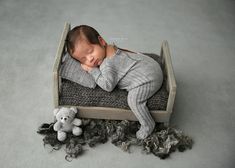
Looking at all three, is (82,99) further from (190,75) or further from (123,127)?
(190,75)

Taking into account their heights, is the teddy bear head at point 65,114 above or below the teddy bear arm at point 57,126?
above

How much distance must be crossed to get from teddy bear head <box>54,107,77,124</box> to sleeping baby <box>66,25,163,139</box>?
18 cm

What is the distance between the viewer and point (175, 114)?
2.05 meters

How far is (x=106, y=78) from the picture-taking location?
1.80 metres

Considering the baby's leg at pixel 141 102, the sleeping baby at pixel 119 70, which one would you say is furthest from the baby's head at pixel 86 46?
the baby's leg at pixel 141 102

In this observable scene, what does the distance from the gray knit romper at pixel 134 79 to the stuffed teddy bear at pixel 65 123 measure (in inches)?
7.7

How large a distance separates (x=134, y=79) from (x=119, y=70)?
82mm

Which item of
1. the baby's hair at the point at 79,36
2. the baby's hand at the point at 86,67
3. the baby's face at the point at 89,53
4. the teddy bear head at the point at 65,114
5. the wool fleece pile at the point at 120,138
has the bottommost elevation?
the wool fleece pile at the point at 120,138

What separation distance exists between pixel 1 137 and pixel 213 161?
1.00 m

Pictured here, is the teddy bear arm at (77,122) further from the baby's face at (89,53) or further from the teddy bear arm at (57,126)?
the baby's face at (89,53)

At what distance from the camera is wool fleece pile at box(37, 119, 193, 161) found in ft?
5.93

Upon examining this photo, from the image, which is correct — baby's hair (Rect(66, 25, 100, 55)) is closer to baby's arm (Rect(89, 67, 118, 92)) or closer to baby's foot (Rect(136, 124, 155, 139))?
baby's arm (Rect(89, 67, 118, 92))

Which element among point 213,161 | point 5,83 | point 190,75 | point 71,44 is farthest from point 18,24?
point 213,161

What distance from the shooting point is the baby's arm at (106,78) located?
70.7 inches
